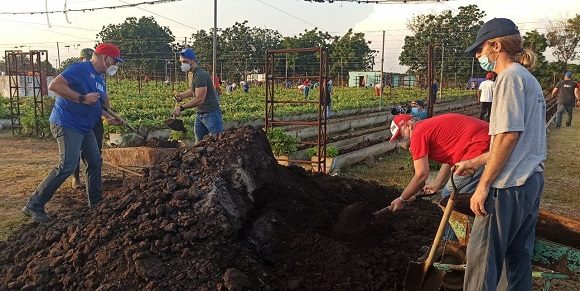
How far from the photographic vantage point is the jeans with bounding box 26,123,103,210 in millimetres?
5113

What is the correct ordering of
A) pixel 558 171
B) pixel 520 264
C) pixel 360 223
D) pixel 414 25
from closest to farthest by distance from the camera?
pixel 520 264
pixel 360 223
pixel 558 171
pixel 414 25

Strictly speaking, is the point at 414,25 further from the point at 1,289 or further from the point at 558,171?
the point at 1,289

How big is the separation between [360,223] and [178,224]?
155 cm

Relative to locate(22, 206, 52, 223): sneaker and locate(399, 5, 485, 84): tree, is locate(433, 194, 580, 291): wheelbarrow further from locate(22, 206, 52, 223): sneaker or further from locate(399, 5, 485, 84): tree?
locate(399, 5, 485, 84): tree

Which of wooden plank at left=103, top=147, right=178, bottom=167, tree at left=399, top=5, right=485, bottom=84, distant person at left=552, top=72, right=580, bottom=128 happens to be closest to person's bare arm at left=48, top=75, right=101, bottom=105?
wooden plank at left=103, top=147, right=178, bottom=167

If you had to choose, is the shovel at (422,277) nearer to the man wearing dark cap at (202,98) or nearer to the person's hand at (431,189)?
the person's hand at (431,189)

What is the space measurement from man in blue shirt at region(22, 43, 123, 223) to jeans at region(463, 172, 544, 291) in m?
3.95

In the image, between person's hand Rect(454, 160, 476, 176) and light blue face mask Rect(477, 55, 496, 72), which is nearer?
light blue face mask Rect(477, 55, 496, 72)

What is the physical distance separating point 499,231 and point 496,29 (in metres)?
1.11

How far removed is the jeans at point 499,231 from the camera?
106 inches

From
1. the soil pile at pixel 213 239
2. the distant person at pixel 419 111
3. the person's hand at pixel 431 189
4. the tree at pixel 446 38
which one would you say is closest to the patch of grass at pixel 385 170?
the distant person at pixel 419 111

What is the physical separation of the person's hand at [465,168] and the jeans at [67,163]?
3.92 m

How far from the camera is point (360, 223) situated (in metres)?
4.29

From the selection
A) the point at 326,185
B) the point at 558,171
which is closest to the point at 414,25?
the point at 558,171
